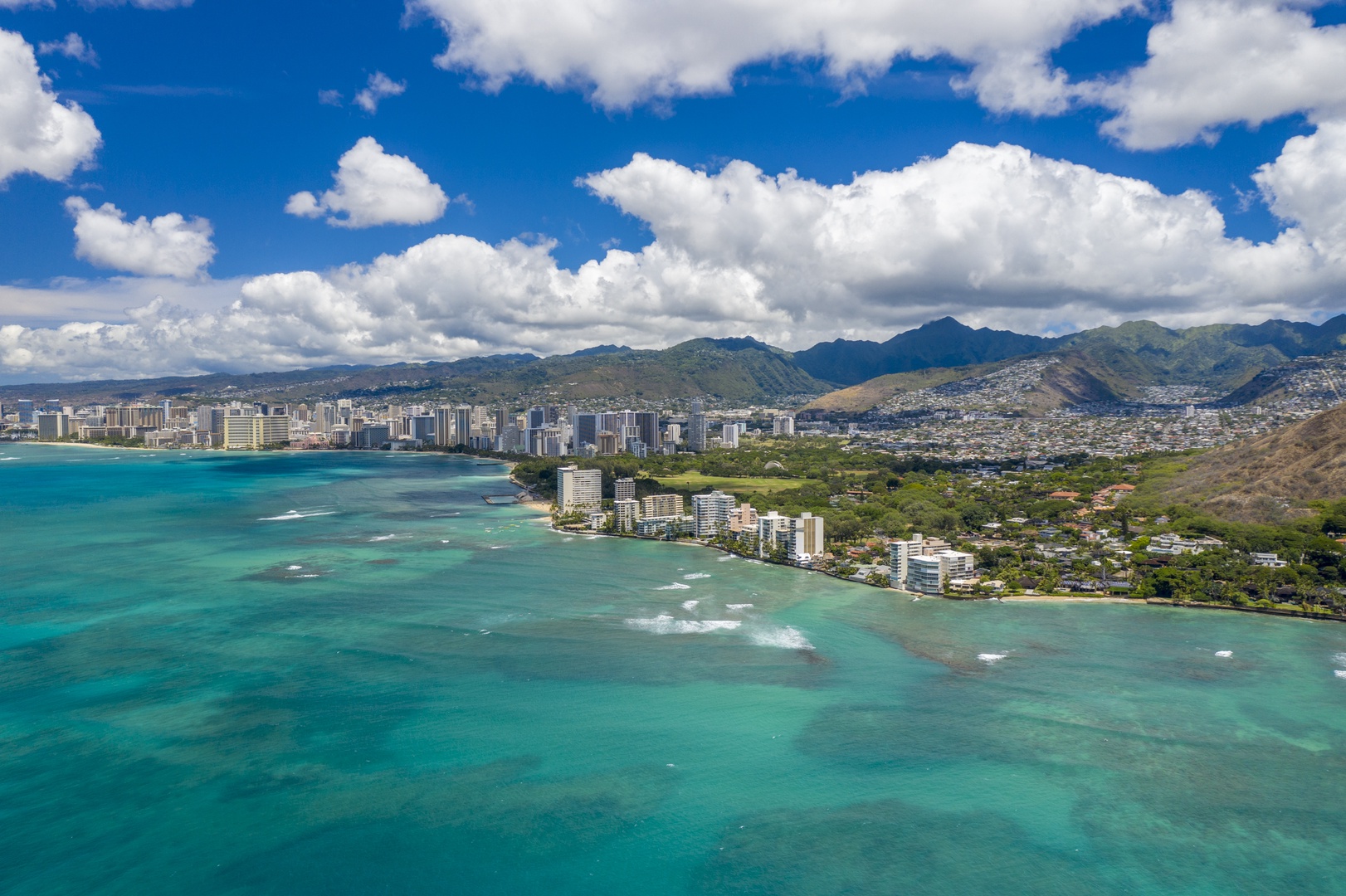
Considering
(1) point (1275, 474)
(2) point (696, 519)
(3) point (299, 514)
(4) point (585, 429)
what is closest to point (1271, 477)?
(1) point (1275, 474)

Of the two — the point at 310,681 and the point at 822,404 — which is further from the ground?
the point at 822,404

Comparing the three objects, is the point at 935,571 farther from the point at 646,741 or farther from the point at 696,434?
the point at 696,434

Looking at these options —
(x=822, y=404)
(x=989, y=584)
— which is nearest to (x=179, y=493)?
(x=989, y=584)

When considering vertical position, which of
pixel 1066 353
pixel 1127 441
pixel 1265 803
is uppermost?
pixel 1066 353

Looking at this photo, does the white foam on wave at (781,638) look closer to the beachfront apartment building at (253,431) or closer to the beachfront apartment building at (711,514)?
the beachfront apartment building at (711,514)

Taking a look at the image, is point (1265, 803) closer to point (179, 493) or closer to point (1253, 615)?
point (1253, 615)

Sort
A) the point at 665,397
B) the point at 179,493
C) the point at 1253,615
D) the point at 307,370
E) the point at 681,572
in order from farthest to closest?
the point at 307,370
the point at 665,397
the point at 179,493
the point at 681,572
the point at 1253,615

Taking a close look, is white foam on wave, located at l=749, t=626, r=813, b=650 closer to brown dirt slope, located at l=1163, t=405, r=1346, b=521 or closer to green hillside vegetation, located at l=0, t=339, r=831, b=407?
brown dirt slope, located at l=1163, t=405, r=1346, b=521
